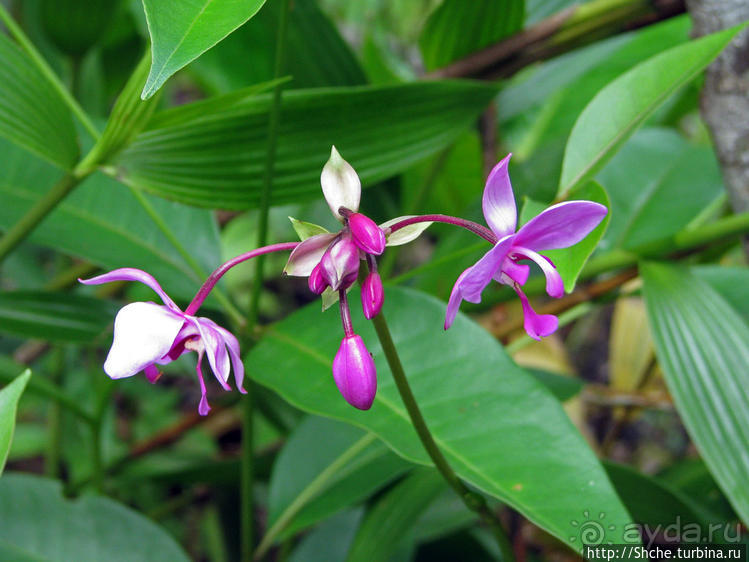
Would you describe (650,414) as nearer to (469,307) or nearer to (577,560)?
(577,560)

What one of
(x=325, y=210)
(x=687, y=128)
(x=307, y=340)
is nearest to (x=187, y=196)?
(x=307, y=340)

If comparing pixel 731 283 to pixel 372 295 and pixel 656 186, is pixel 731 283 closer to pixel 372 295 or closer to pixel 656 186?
pixel 656 186

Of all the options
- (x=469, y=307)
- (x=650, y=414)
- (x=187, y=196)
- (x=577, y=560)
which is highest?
(x=187, y=196)

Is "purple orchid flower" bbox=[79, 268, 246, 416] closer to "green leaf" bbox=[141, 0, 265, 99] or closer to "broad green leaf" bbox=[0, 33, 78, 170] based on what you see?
"green leaf" bbox=[141, 0, 265, 99]

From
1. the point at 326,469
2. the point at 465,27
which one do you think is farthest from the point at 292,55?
the point at 326,469

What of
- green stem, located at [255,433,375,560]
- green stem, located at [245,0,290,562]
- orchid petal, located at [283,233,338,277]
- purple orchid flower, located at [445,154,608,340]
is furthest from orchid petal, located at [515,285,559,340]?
green stem, located at [255,433,375,560]
